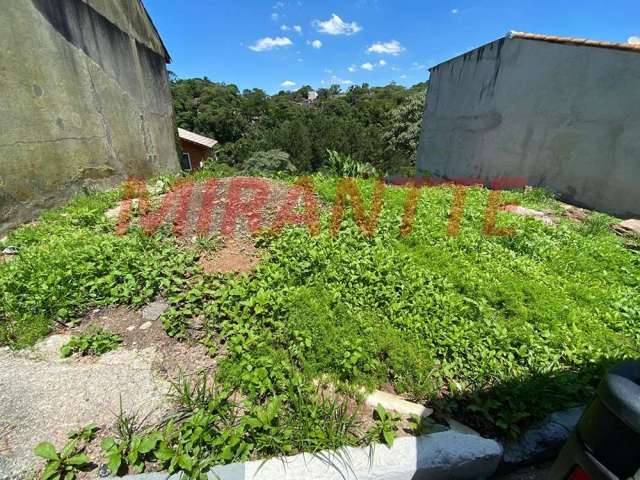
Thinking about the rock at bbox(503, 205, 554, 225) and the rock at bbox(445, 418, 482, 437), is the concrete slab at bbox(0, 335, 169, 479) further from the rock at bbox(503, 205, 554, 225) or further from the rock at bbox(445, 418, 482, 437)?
the rock at bbox(503, 205, 554, 225)

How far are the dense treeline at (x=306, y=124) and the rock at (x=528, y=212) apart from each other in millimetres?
21111

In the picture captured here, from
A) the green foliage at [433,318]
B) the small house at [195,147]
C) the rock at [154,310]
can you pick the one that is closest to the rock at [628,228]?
the green foliage at [433,318]

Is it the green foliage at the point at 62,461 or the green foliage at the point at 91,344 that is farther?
the green foliage at the point at 91,344

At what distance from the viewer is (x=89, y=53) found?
Result: 5223 millimetres

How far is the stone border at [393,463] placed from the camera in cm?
157

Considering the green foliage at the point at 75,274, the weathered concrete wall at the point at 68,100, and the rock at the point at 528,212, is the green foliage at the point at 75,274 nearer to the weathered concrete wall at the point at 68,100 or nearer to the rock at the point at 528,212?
the weathered concrete wall at the point at 68,100

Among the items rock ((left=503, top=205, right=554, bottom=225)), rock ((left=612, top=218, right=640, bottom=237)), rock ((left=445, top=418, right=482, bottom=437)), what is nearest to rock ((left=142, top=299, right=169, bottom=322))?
rock ((left=445, top=418, right=482, bottom=437))

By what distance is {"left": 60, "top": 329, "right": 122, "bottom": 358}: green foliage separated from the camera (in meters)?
2.34

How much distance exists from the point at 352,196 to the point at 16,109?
4.62 m

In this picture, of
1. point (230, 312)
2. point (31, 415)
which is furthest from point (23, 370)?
point (230, 312)

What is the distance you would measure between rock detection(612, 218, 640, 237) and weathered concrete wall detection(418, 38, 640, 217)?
Answer: 3.56ft

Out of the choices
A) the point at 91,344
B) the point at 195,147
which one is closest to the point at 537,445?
the point at 91,344

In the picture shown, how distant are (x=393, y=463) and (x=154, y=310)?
7.30ft

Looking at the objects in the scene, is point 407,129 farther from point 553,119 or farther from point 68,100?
point 68,100
